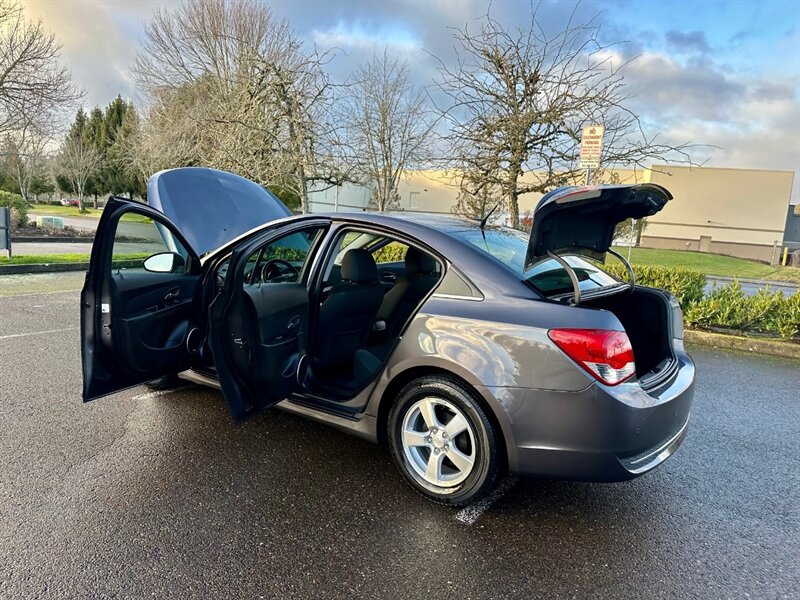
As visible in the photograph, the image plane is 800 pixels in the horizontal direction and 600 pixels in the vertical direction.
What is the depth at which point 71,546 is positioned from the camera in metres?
2.23

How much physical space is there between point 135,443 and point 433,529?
2028 mm

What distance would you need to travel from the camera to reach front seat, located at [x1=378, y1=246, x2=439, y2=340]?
3820 mm

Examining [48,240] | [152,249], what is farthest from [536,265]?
[48,240]

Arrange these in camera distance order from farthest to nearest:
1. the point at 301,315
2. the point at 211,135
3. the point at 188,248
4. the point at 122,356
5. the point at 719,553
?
the point at 211,135, the point at 188,248, the point at 301,315, the point at 122,356, the point at 719,553

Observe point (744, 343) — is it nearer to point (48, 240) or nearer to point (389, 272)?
point (389, 272)

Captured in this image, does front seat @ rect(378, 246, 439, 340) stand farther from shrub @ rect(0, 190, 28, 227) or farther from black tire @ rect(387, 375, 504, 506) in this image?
shrub @ rect(0, 190, 28, 227)

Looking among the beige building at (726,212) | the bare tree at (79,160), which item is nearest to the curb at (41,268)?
the bare tree at (79,160)

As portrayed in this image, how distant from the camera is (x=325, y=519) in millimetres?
2520

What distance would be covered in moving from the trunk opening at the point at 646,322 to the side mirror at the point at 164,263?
2.65m

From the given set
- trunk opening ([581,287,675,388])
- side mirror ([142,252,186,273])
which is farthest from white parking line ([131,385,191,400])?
trunk opening ([581,287,675,388])

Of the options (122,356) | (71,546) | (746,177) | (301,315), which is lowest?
(71,546)

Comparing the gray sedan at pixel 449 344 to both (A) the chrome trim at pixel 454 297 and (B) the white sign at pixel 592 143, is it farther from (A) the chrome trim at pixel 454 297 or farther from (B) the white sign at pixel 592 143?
(B) the white sign at pixel 592 143

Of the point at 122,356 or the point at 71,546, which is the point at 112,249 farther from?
the point at 71,546

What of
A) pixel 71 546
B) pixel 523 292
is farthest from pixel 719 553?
pixel 71 546
